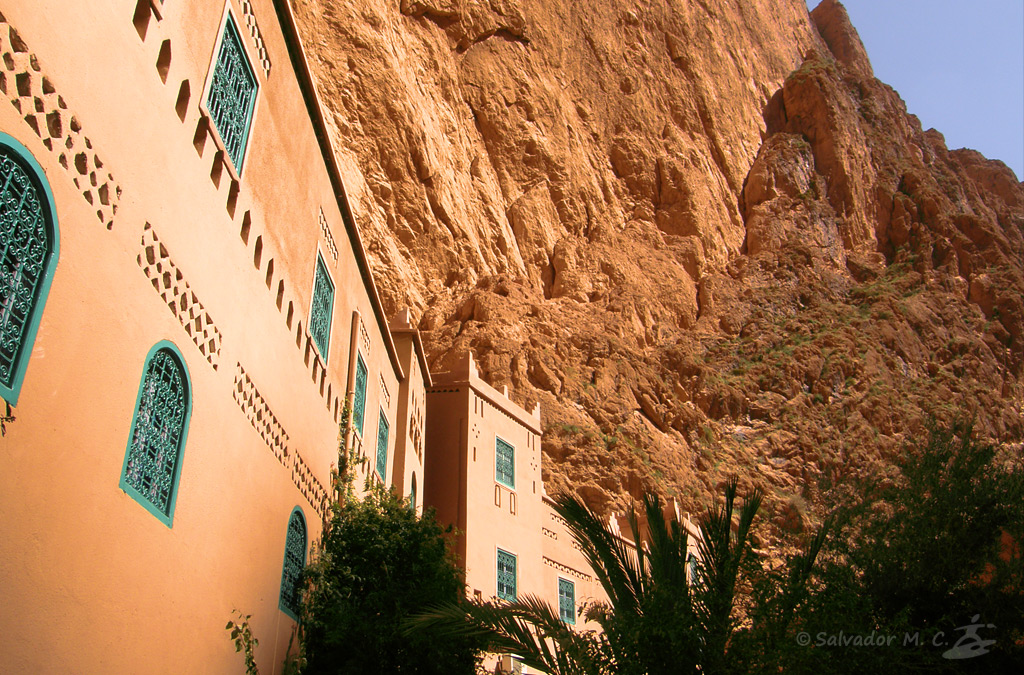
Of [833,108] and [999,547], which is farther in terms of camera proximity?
[833,108]

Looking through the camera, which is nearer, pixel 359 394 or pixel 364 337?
pixel 359 394

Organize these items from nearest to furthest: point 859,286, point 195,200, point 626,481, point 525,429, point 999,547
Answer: point 195,200 → point 999,547 → point 525,429 → point 626,481 → point 859,286

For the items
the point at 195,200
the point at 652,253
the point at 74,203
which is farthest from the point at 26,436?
the point at 652,253

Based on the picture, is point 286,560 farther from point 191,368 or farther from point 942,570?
point 942,570

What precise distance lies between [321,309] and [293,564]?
9.62ft

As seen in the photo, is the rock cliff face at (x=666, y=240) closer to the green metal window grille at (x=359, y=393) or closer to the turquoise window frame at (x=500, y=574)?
the turquoise window frame at (x=500, y=574)

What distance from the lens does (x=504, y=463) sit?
1991cm

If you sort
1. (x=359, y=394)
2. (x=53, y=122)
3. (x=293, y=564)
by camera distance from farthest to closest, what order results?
(x=359, y=394) < (x=293, y=564) < (x=53, y=122)

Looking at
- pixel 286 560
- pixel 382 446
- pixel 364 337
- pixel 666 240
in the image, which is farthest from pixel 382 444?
pixel 666 240

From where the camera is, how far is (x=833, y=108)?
53219 millimetres

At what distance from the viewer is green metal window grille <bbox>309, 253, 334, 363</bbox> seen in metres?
10.3

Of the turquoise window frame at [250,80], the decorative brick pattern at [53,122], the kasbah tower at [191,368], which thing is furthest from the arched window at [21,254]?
the turquoise window frame at [250,80]

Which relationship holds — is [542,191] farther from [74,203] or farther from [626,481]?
[74,203]

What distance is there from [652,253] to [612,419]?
1108cm
